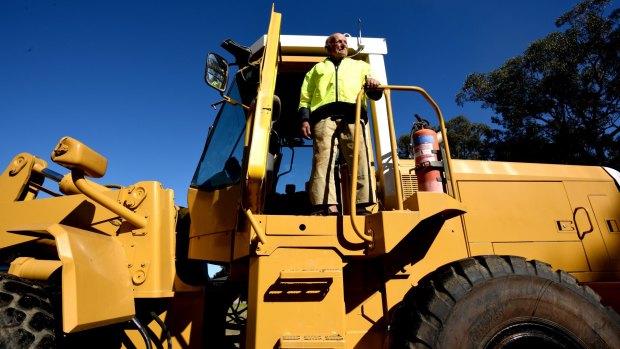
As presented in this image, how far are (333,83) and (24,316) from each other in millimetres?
2586

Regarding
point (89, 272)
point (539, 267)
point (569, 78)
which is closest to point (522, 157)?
point (569, 78)

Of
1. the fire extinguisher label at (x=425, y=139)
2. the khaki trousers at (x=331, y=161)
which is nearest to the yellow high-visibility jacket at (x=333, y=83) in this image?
the khaki trousers at (x=331, y=161)

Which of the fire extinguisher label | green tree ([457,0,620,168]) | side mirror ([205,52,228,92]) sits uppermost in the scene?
green tree ([457,0,620,168])

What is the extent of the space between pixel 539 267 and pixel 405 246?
837mm

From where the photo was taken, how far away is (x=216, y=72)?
2.74m

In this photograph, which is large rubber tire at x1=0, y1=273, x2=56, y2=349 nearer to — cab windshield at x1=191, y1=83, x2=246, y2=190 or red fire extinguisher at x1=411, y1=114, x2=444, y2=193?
cab windshield at x1=191, y1=83, x2=246, y2=190

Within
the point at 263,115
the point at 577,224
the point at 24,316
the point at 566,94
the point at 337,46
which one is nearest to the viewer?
the point at 24,316

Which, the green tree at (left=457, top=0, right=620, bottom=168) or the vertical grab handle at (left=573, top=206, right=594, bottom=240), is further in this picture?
the green tree at (left=457, top=0, right=620, bottom=168)

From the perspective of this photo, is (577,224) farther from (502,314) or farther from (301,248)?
(301,248)

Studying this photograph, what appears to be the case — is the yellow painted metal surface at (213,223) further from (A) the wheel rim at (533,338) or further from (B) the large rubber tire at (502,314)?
(A) the wheel rim at (533,338)

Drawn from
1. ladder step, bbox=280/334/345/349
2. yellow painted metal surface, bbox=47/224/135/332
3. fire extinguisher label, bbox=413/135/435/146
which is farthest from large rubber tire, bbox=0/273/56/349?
fire extinguisher label, bbox=413/135/435/146

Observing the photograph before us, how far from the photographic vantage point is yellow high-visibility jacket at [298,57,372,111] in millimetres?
2932

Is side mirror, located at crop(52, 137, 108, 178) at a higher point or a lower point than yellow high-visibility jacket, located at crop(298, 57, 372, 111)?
lower

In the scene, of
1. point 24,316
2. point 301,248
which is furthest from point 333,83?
point 24,316
